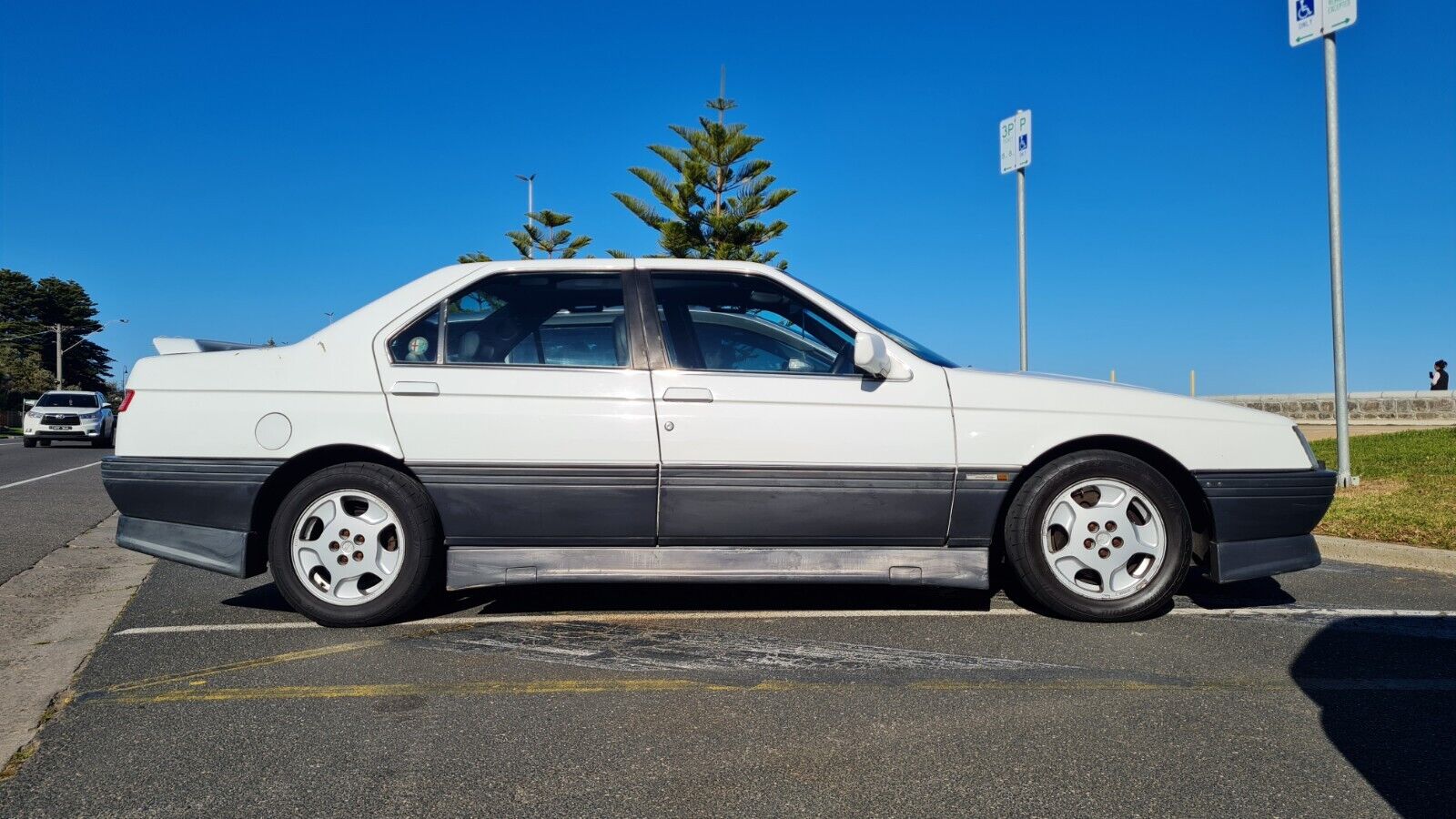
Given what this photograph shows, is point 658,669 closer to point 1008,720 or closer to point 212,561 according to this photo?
point 1008,720

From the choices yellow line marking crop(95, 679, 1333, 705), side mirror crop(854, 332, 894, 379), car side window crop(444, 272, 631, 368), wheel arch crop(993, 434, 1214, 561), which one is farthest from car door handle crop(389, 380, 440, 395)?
wheel arch crop(993, 434, 1214, 561)

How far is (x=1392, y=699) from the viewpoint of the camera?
3.42m

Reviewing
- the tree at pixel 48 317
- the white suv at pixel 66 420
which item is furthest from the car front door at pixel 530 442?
the tree at pixel 48 317

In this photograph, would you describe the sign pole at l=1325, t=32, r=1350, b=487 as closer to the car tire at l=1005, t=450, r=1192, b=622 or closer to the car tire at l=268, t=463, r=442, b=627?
the car tire at l=1005, t=450, r=1192, b=622

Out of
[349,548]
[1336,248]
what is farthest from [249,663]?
[1336,248]

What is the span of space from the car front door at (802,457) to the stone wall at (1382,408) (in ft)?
56.8

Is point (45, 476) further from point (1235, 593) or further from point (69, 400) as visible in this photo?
point (1235, 593)

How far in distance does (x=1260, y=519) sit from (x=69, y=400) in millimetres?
28304

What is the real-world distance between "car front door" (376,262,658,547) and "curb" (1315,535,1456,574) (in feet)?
13.5

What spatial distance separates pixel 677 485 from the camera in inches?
175

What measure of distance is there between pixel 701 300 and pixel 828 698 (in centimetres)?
202

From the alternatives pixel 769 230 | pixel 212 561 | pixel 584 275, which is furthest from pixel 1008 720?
pixel 769 230

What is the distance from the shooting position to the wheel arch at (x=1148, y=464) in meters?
4.59

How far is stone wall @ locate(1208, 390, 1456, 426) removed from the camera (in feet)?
66.6
